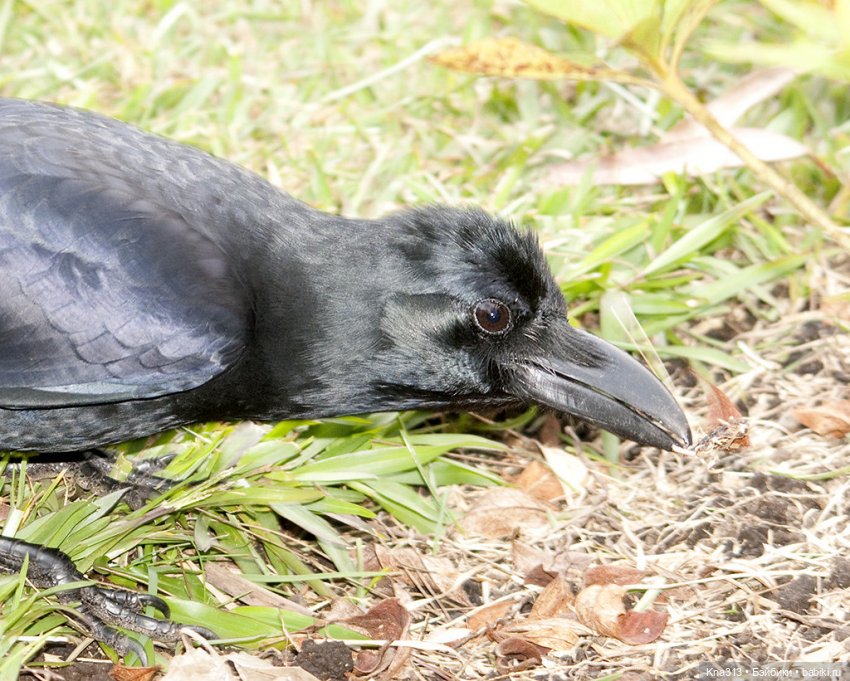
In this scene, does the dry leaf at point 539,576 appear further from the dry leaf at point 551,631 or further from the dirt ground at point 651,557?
the dry leaf at point 551,631

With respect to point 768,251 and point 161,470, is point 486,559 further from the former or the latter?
point 768,251

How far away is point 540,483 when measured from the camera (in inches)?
207

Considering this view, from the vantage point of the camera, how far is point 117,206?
4.48 metres

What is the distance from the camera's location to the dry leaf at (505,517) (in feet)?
16.5

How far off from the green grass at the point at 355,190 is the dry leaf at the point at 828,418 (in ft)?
1.48

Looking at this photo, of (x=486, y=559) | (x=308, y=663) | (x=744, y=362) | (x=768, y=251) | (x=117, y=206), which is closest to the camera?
(x=308, y=663)

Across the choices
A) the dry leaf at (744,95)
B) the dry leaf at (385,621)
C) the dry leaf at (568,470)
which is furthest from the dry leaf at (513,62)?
the dry leaf at (385,621)

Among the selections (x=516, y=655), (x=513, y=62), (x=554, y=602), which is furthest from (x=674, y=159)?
(x=516, y=655)

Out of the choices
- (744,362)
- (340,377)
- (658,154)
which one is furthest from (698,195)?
(340,377)

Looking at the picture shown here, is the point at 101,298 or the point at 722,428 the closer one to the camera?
the point at 101,298

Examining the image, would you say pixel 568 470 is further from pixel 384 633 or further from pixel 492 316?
pixel 384 633

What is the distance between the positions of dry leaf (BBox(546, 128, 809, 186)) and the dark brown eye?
2.27m

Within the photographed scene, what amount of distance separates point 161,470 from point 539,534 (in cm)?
170

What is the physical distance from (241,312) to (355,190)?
2.22 metres
